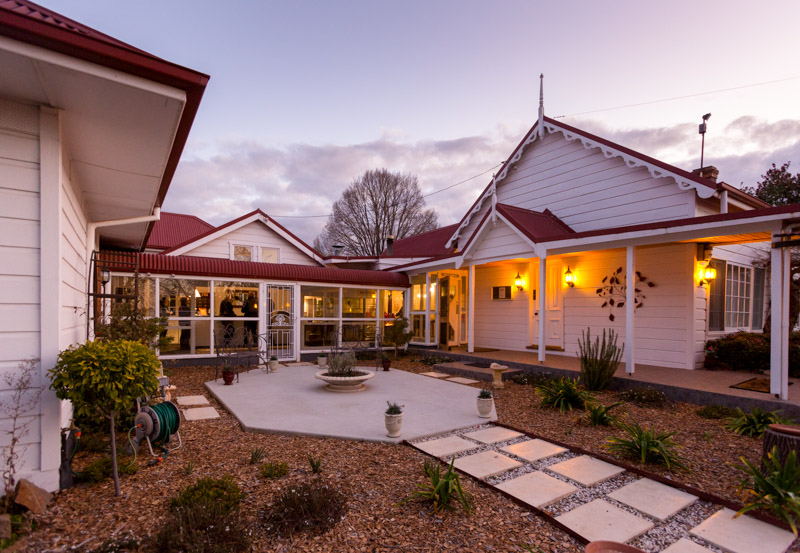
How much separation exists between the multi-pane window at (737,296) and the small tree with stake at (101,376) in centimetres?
1196

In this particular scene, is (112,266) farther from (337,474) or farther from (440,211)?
(440,211)

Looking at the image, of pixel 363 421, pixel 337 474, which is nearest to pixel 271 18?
pixel 363 421

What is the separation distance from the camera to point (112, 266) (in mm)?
9180

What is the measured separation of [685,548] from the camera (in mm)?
2676

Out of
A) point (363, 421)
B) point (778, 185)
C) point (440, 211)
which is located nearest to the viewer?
point (363, 421)

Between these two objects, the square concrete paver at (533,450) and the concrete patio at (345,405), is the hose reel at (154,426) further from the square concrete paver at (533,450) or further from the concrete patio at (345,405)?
the square concrete paver at (533,450)

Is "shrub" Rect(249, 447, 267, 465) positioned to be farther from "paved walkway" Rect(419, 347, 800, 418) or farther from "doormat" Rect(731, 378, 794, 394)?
"doormat" Rect(731, 378, 794, 394)

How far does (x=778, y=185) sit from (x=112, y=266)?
2211 cm

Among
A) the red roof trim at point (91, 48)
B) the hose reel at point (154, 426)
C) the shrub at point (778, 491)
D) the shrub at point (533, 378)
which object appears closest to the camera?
the red roof trim at point (91, 48)

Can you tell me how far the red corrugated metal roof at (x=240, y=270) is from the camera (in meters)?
9.83

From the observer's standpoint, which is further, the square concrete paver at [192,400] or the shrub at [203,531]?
the square concrete paver at [192,400]

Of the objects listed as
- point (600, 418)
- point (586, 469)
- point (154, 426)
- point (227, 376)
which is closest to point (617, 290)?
point (600, 418)

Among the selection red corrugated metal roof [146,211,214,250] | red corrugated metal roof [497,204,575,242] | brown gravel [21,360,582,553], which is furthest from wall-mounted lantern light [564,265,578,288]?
red corrugated metal roof [146,211,214,250]

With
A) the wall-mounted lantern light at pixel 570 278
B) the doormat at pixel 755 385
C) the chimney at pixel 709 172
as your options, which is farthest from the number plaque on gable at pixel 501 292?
the doormat at pixel 755 385
